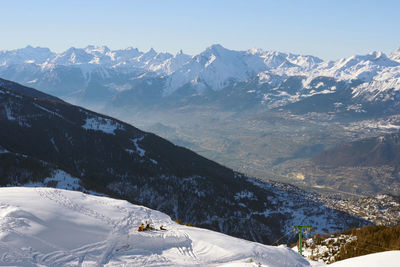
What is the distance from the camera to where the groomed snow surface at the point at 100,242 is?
26234 millimetres

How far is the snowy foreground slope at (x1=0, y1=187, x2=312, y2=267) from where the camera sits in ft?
86.1

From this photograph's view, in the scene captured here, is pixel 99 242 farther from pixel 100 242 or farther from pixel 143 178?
pixel 143 178

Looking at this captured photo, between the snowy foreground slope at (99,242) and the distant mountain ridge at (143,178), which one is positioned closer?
the snowy foreground slope at (99,242)

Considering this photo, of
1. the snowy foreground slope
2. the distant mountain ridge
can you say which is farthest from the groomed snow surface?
the distant mountain ridge

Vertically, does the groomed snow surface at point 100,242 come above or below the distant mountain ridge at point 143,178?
above

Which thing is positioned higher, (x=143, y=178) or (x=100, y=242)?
(x=100, y=242)

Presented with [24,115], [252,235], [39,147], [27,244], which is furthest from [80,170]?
[27,244]

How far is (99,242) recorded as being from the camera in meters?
29.7

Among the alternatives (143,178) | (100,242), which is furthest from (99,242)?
(143,178)

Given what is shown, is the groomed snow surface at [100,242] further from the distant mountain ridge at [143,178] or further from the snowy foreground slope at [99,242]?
the distant mountain ridge at [143,178]

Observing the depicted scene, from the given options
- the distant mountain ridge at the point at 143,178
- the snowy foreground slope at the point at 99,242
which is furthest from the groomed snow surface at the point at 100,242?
the distant mountain ridge at the point at 143,178

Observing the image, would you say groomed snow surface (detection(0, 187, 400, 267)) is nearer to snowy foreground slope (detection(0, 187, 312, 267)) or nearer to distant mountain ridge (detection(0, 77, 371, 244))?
snowy foreground slope (detection(0, 187, 312, 267))

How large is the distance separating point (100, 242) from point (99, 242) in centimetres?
9

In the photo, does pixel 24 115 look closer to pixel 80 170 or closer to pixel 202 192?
pixel 80 170
